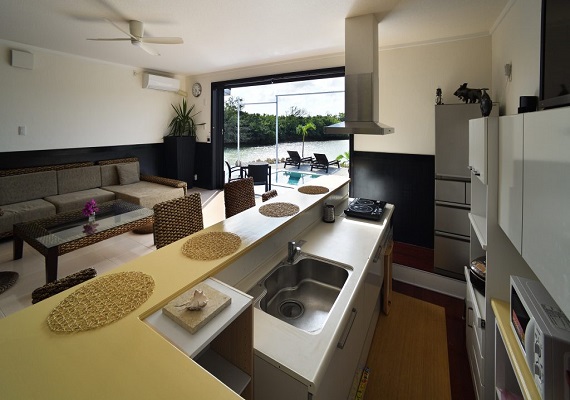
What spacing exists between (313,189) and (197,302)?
182cm

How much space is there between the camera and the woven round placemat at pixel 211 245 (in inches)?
50.1

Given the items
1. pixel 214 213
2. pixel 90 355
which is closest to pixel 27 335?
pixel 90 355

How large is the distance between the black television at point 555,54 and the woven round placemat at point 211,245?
53.8 inches

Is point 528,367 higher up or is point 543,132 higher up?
point 543,132

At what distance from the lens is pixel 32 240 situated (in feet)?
8.72

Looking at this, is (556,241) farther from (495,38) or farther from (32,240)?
(32,240)

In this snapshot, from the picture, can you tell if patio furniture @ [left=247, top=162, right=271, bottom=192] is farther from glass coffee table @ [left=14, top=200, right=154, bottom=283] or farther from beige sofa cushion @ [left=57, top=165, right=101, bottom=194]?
beige sofa cushion @ [left=57, top=165, right=101, bottom=194]

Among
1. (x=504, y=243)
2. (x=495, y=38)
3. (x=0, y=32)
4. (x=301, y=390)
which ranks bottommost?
(x=301, y=390)

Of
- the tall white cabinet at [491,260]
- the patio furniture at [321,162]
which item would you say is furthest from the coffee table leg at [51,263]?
the patio furniture at [321,162]

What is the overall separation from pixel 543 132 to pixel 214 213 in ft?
14.7

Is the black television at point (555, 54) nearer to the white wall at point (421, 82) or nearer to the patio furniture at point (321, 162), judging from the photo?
the white wall at point (421, 82)

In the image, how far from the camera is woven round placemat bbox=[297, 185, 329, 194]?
2.51 meters

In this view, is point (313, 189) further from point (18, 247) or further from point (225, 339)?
point (18, 247)

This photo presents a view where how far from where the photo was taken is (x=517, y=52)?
2.21m
